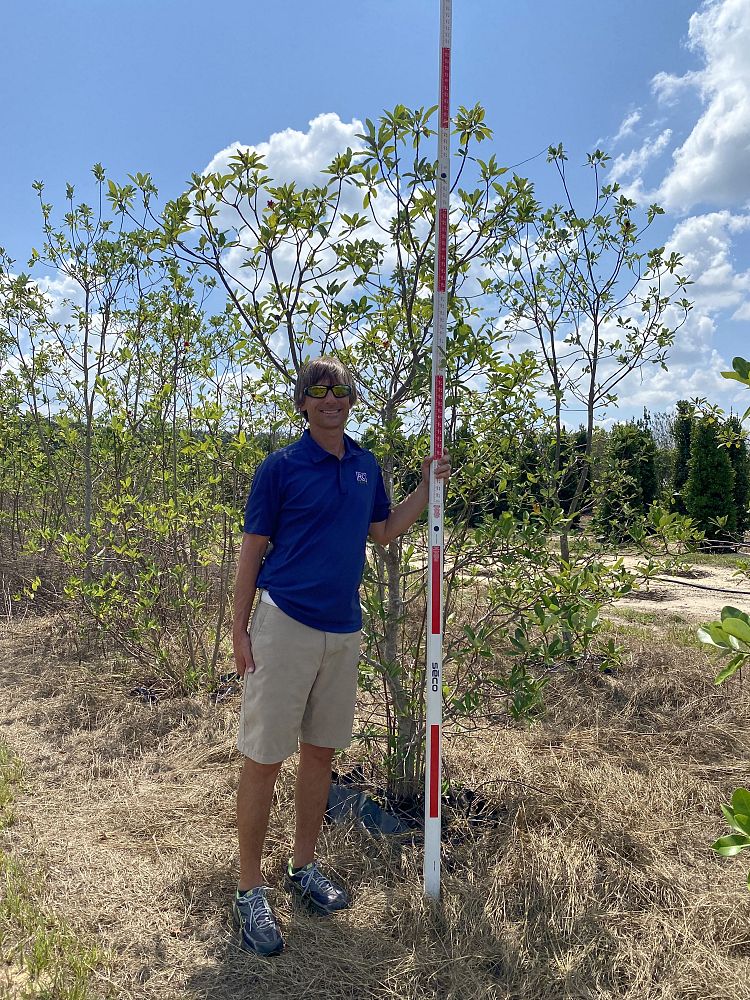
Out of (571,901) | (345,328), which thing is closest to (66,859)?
(571,901)

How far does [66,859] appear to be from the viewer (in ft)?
8.57

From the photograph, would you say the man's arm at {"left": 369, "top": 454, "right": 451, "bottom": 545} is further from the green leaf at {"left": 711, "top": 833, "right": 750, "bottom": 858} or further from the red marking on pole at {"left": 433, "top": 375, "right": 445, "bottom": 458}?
the green leaf at {"left": 711, "top": 833, "right": 750, "bottom": 858}

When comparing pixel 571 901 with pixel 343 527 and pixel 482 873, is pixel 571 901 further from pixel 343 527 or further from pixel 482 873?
pixel 343 527

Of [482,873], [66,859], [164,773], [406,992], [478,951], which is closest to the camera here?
[406,992]

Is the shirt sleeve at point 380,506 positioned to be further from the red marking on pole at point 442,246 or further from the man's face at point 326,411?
the red marking on pole at point 442,246

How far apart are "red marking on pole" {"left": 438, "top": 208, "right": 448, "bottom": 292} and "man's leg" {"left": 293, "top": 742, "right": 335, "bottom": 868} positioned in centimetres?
161

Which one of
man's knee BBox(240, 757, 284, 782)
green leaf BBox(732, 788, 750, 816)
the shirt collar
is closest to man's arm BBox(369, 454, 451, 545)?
the shirt collar

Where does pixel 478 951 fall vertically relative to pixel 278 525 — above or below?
below

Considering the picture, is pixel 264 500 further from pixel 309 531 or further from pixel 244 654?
pixel 244 654

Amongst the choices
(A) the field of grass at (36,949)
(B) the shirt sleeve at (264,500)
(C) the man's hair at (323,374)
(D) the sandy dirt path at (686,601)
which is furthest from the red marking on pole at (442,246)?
(D) the sandy dirt path at (686,601)

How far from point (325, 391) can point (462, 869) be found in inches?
69.9

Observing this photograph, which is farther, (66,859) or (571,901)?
(66,859)

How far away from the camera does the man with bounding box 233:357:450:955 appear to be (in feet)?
6.88

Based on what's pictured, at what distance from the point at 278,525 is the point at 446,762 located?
1517 millimetres
